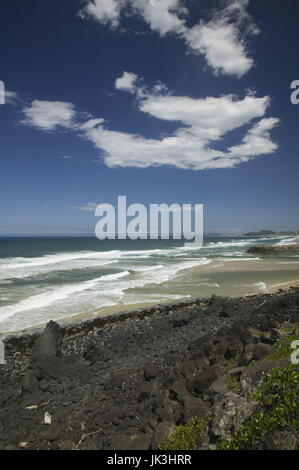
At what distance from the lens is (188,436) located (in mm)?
4477

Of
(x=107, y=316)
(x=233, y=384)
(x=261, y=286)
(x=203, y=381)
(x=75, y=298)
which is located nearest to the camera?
(x=233, y=384)

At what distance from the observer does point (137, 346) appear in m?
10.6

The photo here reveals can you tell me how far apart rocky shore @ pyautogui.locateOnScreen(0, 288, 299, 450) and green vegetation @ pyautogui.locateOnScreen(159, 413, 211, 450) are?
Result: 0.09 meters

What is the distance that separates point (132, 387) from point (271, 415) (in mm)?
3827

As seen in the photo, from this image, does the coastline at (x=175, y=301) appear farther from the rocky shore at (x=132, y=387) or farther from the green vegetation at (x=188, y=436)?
the green vegetation at (x=188, y=436)

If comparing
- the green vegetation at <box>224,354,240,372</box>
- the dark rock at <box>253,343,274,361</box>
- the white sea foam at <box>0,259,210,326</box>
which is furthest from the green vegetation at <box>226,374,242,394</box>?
the white sea foam at <box>0,259,210,326</box>

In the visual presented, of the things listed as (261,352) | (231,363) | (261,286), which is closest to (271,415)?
(261,352)

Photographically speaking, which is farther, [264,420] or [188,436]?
[188,436]

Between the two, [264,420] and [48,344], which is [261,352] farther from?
[48,344]

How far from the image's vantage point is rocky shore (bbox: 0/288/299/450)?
187 inches

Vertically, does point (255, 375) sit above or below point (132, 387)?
above

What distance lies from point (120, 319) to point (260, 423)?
11.2m
